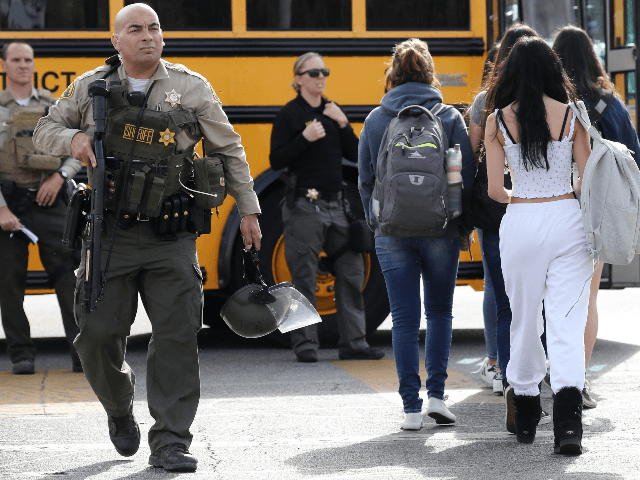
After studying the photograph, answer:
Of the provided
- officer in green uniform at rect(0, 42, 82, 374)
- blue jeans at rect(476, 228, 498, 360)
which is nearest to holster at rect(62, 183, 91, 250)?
blue jeans at rect(476, 228, 498, 360)

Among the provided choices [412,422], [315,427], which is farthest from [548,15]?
[315,427]

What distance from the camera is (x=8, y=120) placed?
650 cm

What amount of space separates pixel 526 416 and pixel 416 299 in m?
0.75

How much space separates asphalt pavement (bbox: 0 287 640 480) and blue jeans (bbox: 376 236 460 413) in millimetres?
226

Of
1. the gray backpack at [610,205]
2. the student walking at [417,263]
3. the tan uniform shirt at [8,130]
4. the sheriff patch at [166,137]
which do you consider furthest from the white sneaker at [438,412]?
the tan uniform shirt at [8,130]

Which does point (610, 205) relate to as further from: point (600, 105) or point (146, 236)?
point (146, 236)

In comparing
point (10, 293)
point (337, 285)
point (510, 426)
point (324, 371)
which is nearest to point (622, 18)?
point (337, 285)

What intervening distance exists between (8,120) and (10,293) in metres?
1.05

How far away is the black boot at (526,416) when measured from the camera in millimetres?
4423

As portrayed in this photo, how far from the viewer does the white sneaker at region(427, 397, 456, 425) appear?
4.85 metres

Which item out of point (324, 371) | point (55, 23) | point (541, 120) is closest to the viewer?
point (541, 120)

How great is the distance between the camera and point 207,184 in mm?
4227

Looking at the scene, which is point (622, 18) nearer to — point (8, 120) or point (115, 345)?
point (8, 120)

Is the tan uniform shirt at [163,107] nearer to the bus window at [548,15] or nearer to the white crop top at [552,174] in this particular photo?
the white crop top at [552,174]
